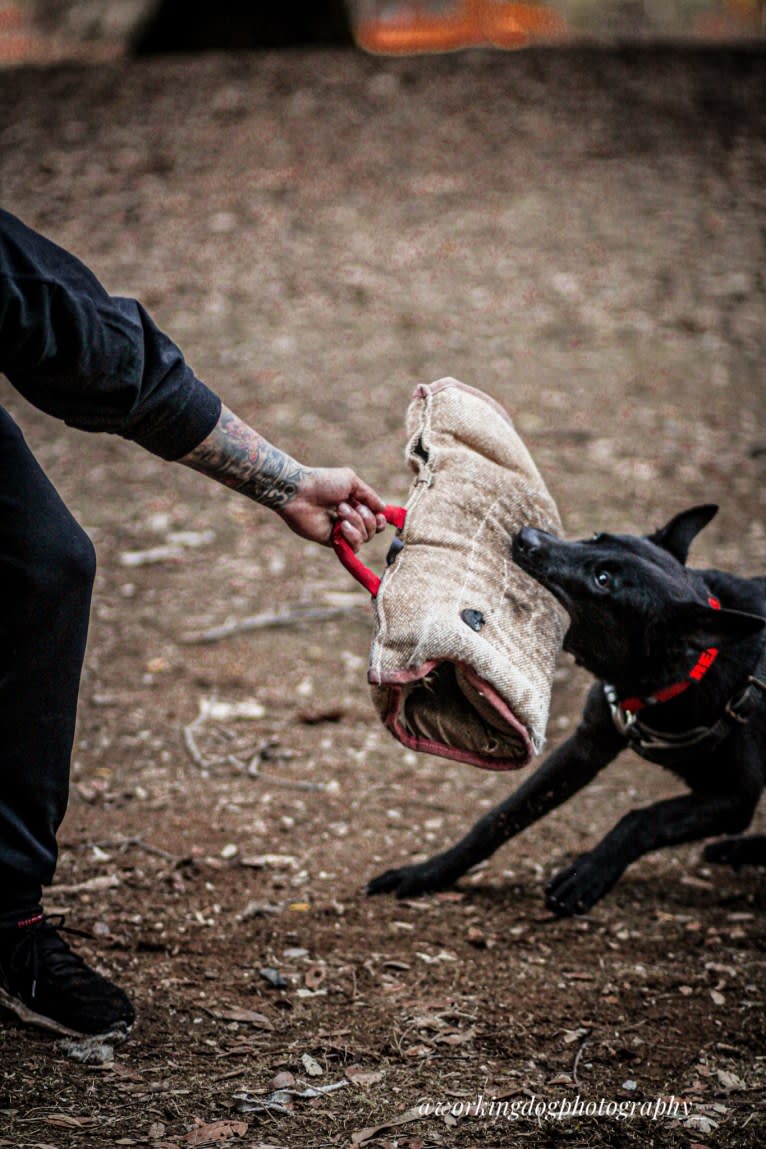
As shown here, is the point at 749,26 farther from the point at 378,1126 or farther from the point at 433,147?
the point at 378,1126

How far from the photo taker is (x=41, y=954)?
Answer: 2600 millimetres

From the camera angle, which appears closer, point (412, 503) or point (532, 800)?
point (412, 503)

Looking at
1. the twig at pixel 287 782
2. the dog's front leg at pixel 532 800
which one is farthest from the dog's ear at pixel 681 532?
the twig at pixel 287 782

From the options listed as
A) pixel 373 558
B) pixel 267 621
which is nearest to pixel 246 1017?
pixel 267 621

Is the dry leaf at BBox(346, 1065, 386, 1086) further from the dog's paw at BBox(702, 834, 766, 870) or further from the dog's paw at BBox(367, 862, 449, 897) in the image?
the dog's paw at BBox(702, 834, 766, 870)

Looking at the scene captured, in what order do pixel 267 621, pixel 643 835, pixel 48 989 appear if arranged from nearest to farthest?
pixel 48 989 < pixel 643 835 < pixel 267 621

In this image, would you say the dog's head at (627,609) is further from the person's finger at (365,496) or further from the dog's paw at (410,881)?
the dog's paw at (410,881)

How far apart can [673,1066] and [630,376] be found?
5.45 meters

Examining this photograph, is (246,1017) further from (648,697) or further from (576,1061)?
(648,697)

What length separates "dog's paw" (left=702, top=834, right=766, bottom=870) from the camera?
3727 millimetres

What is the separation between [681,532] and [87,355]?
193 centimetres

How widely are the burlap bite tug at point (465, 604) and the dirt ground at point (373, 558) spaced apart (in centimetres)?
85

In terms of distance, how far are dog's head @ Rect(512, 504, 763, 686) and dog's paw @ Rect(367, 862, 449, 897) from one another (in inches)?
33.2

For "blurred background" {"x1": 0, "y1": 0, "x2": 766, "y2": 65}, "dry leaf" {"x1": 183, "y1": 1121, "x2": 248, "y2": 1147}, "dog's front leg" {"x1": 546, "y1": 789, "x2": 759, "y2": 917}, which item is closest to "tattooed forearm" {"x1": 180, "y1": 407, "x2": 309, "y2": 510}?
"dry leaf" {"x1": 183, "y1": 1121, "x2": 248, "y2": 1147}
